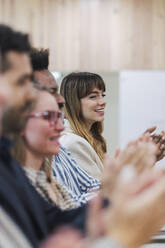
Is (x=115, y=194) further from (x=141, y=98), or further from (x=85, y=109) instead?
(x=141, y=98)

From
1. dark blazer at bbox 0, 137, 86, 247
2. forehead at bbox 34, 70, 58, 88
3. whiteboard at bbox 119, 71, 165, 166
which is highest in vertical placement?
forehead at bbox 34, 70, 58, 88

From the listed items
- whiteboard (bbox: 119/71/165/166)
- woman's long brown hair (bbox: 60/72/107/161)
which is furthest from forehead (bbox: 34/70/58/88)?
whiteboard (bbox: 119/71/165/166)

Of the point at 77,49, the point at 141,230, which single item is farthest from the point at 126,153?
the point at 77,49

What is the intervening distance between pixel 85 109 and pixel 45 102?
1.17m

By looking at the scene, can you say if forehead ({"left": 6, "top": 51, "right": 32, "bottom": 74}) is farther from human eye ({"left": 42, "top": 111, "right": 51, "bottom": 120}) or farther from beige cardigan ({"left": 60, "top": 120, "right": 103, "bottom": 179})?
beige cardigan ({"left": 60, "top": 120, "right": 103, "bottom": 179})

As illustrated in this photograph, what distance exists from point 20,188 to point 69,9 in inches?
144

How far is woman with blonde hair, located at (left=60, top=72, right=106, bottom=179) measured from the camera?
2098 millimetres

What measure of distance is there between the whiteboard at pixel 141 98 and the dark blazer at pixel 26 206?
3.19 m

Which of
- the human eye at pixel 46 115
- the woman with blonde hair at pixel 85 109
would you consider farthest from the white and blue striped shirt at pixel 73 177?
the human eye at pixel 46 115

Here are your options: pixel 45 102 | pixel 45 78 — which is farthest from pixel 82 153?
pixel 45 102

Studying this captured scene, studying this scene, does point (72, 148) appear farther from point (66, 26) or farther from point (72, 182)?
point (66, 26)

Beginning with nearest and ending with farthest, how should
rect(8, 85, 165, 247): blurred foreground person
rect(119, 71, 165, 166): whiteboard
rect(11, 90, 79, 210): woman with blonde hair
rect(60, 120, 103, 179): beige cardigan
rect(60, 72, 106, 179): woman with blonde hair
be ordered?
Answer: rect(8, 85, 165, 247): blurred foreground person, rect(11, 90, 79, 210): woman with blonde hair, rect(60, 120, 103, 179): beige cardigan, rect(60, 72, 106, 179): woman with blonde hair, rect(119, 71, 165, 166): whiteboard

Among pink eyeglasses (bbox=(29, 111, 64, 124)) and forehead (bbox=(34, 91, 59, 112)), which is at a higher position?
forehead (bbox=(34, 91, 59, 112))

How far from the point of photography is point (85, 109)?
2225 millimetres
